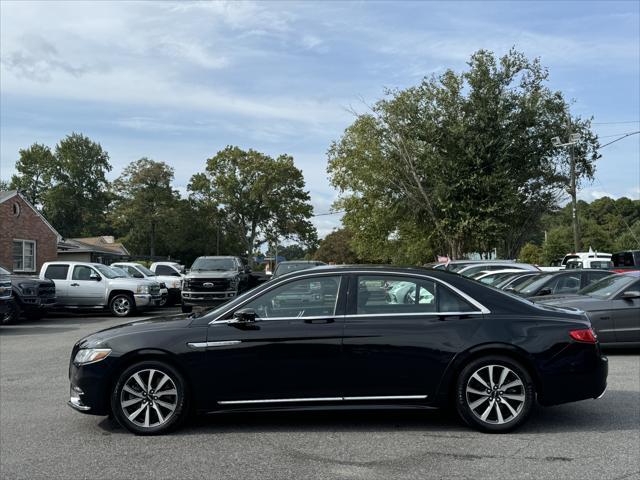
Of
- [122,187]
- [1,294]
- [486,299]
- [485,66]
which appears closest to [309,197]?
[122,187]

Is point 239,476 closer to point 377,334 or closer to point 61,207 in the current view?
point 377,334

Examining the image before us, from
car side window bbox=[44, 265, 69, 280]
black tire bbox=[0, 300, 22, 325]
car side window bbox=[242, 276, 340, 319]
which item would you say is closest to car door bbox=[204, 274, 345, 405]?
car side window bbox=[242, 276, 340, 319]

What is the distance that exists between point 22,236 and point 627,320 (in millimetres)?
29678

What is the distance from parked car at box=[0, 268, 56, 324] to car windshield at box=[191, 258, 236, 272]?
4.98m

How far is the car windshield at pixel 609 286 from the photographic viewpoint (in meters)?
10.7

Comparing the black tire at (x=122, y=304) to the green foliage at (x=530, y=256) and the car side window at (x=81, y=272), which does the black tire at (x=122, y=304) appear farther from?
the green foliage at (x=530, y=256)

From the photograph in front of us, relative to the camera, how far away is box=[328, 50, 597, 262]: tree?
31.2 metres

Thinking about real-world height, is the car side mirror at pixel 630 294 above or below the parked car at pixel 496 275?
below

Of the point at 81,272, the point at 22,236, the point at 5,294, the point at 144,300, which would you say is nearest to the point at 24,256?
the point at 22,236

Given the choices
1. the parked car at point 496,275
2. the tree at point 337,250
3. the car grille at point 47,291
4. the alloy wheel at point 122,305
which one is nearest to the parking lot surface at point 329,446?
the parked car at point 496,275

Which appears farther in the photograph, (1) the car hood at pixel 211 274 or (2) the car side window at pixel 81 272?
(1) the car hood at pixel 211 274

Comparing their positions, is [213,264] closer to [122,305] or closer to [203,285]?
[203,285]

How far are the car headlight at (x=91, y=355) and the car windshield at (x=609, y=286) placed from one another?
8258mm

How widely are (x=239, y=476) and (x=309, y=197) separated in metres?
64.9
